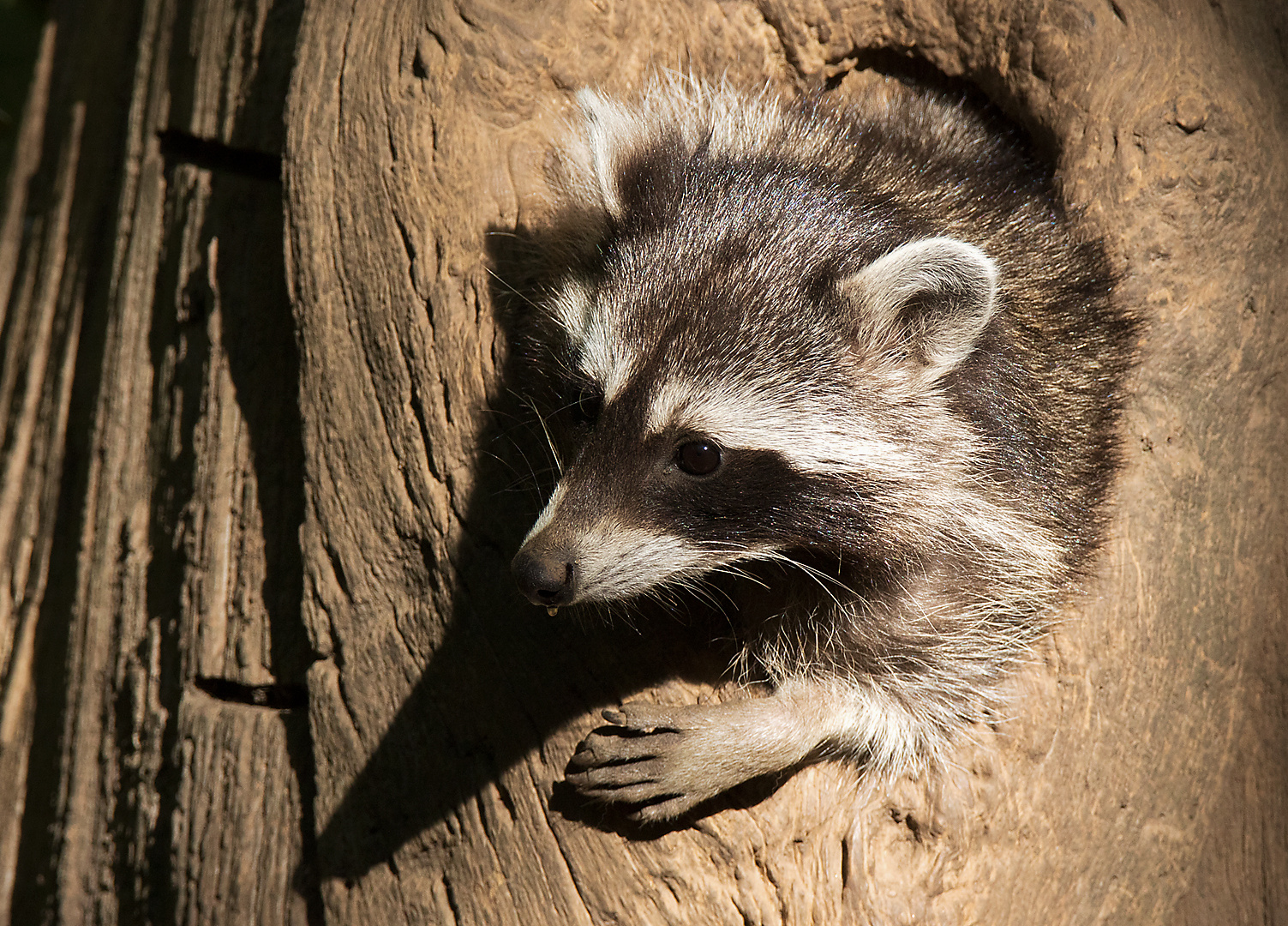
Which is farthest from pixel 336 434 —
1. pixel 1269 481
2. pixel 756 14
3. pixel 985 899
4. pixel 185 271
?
pixel 1269 481

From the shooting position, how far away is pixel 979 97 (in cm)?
315

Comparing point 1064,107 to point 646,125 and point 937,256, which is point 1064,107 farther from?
point 646,125

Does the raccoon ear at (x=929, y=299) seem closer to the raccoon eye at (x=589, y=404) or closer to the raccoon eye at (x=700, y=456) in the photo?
the raccoon eye at (x=700, y=456)

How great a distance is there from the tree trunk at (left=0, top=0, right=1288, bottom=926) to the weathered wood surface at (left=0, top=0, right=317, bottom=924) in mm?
16

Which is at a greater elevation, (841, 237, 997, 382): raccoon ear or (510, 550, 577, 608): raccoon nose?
(841, 237, 997, 382): raccoon ear

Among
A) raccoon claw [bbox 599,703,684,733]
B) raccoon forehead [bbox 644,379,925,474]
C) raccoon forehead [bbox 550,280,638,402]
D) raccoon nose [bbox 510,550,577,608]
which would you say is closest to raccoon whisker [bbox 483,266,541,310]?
raccoon forehead [bbox 550,280,638,402]

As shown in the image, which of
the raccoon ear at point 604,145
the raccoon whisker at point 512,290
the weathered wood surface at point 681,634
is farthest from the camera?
the raccoon whisker at point 512,290

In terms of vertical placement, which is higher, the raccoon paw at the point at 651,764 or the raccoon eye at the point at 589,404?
the raccoon eye at the point at 589,404

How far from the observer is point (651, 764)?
7.81 ft

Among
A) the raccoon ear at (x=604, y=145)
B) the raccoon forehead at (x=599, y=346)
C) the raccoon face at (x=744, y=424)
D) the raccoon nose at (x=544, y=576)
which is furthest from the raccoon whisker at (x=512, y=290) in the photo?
the raccoon nose at (x=544, y=576)

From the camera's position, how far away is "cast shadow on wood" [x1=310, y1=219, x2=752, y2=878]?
8.23 ft

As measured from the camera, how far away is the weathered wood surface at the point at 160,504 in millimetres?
2793

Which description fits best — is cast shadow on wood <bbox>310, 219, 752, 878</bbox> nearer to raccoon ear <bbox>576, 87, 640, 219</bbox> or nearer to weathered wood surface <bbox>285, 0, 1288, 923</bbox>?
weathered wood surface <bbox>285, 0, 1288, 923</bbox>

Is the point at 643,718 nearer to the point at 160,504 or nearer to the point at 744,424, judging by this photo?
the point at 744,424
